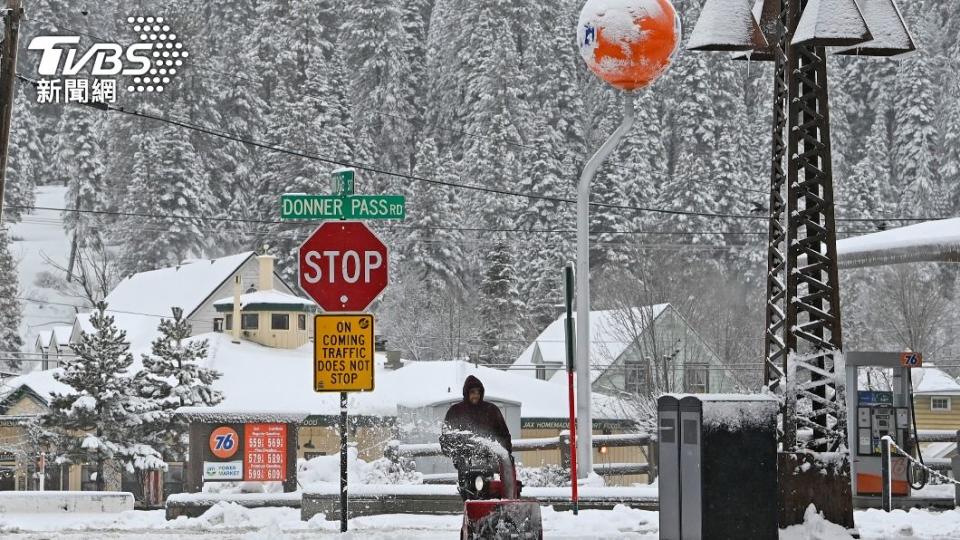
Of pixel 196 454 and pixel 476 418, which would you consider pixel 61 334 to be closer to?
pixel 196 454

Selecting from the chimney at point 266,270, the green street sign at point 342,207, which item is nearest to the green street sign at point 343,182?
the green street sign at point 342,207

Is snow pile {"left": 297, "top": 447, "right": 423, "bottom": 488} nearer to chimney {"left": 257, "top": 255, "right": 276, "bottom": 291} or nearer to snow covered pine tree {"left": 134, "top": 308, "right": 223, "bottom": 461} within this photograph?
snow covered pine tree {"left": 134, "top": 308, "right": 223, "bottom": 461}

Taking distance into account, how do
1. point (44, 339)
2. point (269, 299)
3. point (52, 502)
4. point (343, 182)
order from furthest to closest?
point (44, 339) → point (269, 299) → point (52, 502) → point (343, 182)

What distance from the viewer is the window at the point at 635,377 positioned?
45656 millimetres

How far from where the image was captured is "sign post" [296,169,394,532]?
12984 mm

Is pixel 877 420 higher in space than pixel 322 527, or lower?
higher

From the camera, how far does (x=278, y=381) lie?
49.5 m

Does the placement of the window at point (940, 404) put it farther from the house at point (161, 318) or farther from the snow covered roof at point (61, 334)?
the snow covered roof at point (61, 334)

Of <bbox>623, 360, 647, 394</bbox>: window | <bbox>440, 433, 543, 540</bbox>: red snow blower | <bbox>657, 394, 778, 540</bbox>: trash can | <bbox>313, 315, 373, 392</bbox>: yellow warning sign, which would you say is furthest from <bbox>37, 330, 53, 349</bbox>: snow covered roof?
<bbox>440, 433, 543, 540</bbox>: red snow blower

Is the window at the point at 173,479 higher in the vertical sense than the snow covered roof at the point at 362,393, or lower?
lower

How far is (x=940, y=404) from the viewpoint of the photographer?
192 ft

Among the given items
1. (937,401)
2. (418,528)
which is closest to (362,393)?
(937,401)

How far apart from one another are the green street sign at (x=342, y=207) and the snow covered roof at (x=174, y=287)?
169 ft

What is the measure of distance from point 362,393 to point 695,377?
42.1ft
